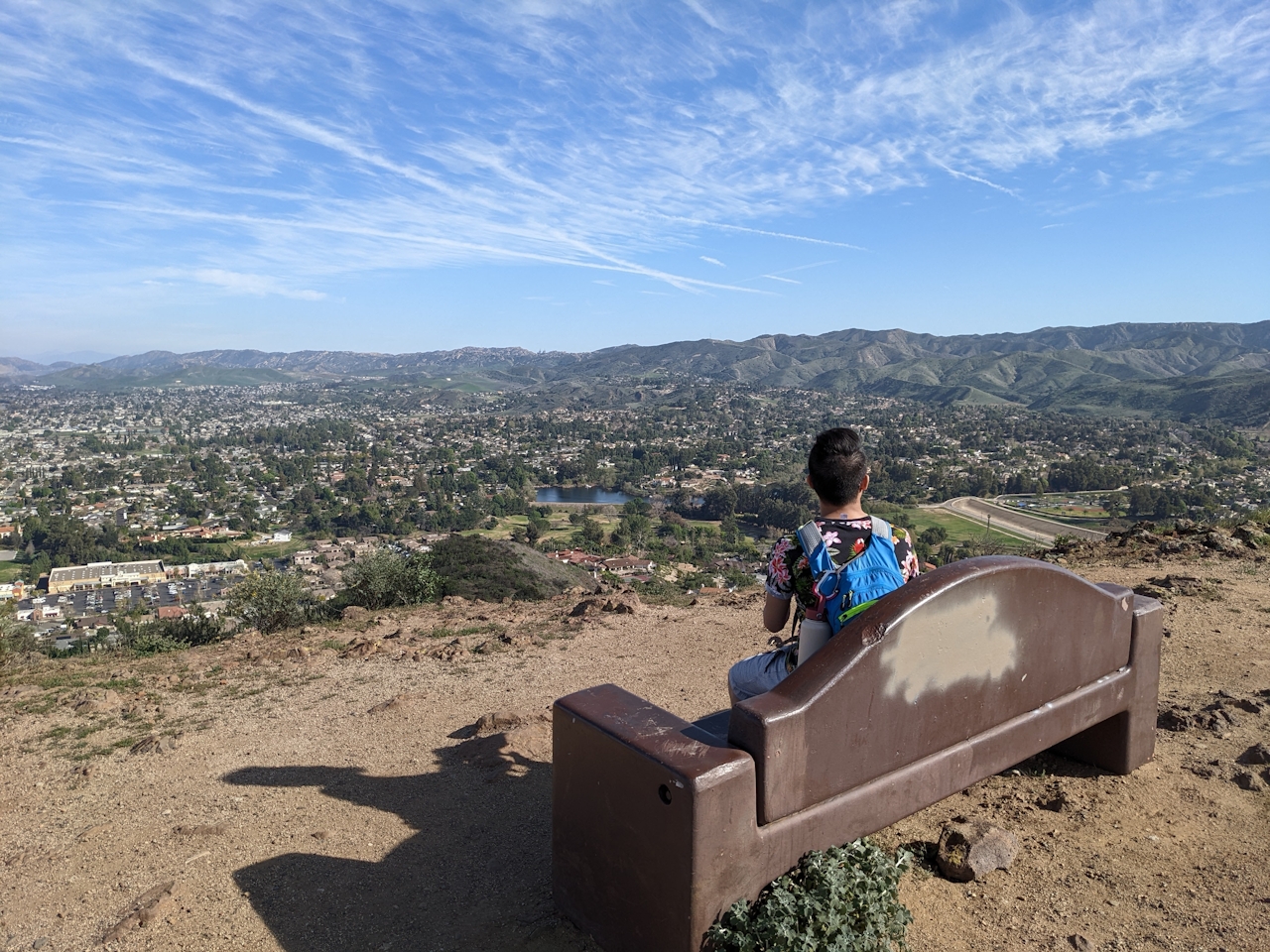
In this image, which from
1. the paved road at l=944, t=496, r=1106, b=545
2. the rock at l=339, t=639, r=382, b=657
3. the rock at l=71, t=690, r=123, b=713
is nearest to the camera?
the rock at l=71, t=690, r=123, b=713

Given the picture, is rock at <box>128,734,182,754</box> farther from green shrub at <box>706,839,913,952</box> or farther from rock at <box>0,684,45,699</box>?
green shrub at <box>706,839,913,952</box>

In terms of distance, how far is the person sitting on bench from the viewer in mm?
2863

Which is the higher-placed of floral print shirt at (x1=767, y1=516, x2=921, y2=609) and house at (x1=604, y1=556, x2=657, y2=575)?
floral print shirt at (x1=767, y1=516, x2=921, y2=609)

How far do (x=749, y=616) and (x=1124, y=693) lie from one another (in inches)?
179

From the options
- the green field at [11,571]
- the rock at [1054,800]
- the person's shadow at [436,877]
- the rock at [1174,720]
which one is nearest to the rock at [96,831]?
the person's shadow at [436,877]

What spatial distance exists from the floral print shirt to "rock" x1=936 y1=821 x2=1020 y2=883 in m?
1.13

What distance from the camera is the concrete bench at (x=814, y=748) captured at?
7.72 ft

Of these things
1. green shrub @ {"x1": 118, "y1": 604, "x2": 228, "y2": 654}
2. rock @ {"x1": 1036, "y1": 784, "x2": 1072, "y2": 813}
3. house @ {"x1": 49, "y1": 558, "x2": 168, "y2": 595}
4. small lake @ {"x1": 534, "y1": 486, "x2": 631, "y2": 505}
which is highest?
rock @ {"x1": 1036, "y1": 784, "x2": 1072, "y2": 813}

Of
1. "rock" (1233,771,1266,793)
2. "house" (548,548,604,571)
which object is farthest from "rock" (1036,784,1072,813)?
"house" (548,548,604,571)

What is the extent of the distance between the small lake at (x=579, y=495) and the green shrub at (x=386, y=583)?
4431 centimetres

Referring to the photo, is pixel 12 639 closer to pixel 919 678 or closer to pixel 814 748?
pixel 814 748

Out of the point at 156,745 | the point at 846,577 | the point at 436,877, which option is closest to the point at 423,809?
the point at 436,877

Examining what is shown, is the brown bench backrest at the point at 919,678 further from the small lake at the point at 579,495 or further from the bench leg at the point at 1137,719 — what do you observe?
the small lake at the point at 579,495

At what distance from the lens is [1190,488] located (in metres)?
39.7
